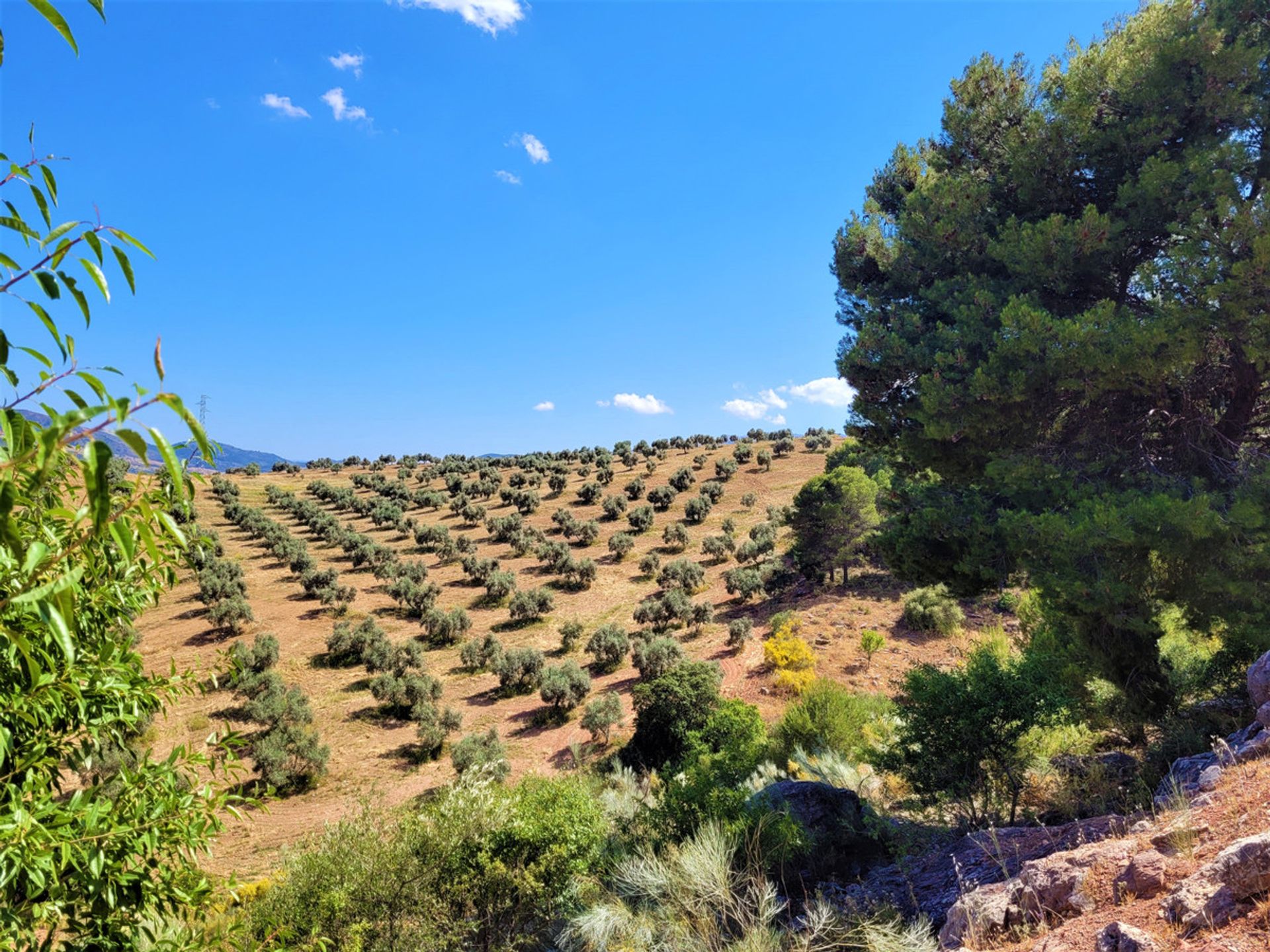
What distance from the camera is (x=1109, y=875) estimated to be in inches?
152

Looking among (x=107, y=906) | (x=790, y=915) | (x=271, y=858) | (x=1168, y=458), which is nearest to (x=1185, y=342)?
(x=1168, y=458)

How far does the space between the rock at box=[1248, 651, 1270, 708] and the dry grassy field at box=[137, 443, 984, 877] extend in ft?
12.5

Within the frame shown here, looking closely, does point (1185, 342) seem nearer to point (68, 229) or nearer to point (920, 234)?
point (920, 234)

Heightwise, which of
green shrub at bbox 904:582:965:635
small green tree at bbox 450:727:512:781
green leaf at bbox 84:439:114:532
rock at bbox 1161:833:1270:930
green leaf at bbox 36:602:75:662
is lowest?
small green tree at bbox 450:727:512:781

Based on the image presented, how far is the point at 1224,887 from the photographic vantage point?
306cm

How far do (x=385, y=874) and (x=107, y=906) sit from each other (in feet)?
16.8

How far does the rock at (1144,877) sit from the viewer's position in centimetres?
354

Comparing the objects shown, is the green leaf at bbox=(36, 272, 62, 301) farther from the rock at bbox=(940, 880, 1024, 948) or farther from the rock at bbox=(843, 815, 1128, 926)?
the rock at bbox=(843, 815, 1128, 926)

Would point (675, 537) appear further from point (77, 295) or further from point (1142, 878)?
point (77, 295)

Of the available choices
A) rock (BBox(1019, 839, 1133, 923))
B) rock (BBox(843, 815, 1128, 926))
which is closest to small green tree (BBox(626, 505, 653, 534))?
rock (BBox(843, 815, 1128, 926))

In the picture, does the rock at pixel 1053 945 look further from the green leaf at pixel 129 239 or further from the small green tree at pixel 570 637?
the small green tree at pixel 570 637

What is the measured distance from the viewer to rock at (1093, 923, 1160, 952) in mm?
2950

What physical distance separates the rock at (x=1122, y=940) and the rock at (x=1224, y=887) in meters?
0.24

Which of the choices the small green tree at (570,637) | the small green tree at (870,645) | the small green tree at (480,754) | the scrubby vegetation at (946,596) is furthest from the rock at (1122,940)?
the small green tree at (570,637)
